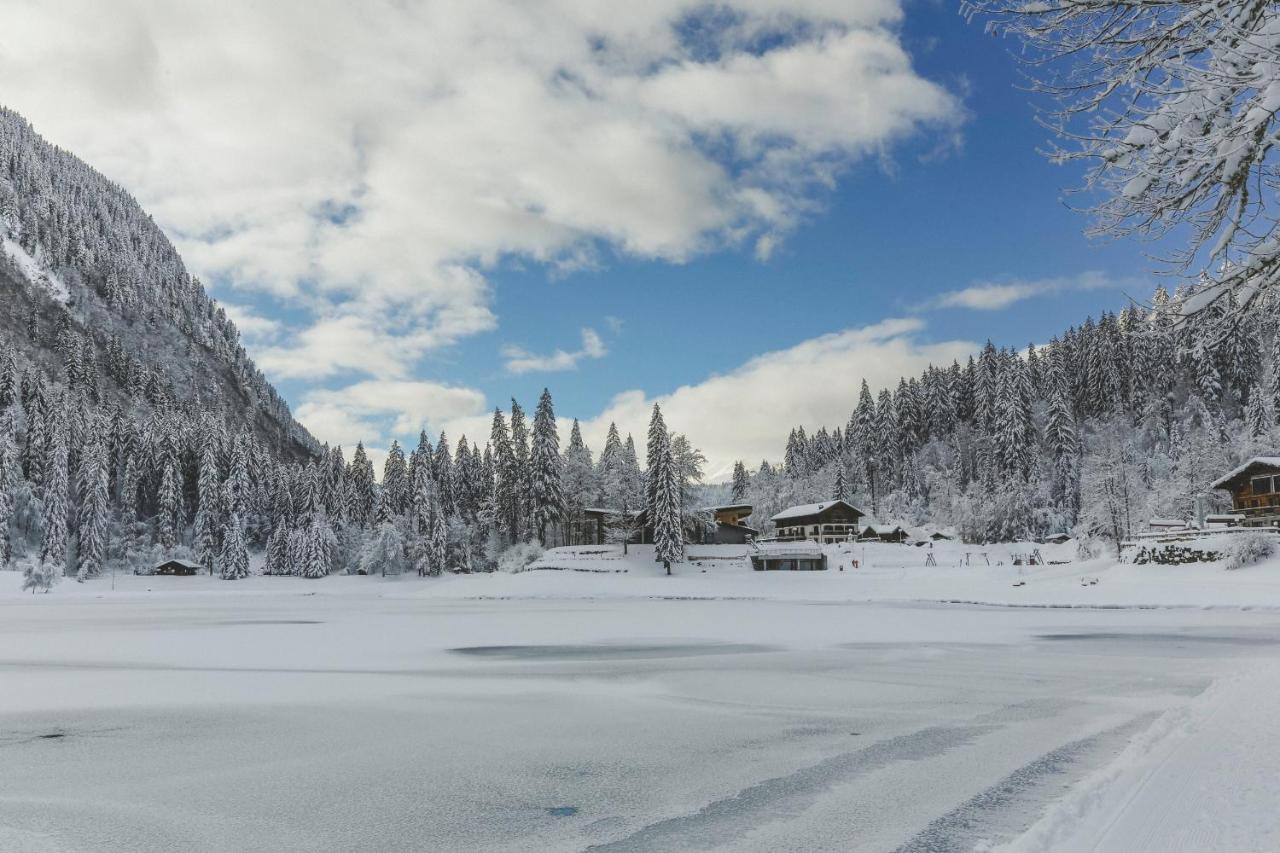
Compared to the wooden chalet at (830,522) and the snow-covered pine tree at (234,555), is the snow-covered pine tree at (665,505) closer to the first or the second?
the wooden chalet at (830,522)

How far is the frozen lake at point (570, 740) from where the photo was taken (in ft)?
17.3

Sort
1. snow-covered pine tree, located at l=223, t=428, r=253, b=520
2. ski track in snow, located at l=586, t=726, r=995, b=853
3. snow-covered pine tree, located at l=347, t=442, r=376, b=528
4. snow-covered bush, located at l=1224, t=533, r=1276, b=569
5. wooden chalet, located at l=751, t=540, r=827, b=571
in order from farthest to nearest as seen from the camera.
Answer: snow-covered pine tree, located at l=347, t=442, r=376, b=528 → snow-covered pine tree, located at l=223, t=428, r=253, b=520 → wooden chalet, located at l=751, t=540, r=827, b=571 → snow-covered bush, located at l=1224, t=533, r=1276, b=569 → ski track in snow, located at l=586, t=726, r=995, b=853

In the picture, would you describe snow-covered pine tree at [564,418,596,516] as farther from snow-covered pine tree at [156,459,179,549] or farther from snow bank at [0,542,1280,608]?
snow-covered pine tree at [156,459,179,549]

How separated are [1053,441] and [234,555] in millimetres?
105407

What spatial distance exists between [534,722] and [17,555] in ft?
338

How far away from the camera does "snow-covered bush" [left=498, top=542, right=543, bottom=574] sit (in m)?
76.6

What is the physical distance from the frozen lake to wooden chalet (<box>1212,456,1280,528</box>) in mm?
40666

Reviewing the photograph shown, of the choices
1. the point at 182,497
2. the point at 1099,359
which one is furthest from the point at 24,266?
the point at 1099,359

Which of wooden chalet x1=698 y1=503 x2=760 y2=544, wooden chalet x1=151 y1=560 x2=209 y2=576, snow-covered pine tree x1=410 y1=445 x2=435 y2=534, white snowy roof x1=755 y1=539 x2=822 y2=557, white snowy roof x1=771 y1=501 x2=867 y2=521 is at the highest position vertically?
snow-covered pine tree x1=410 y1=445 x2=435 y2=534

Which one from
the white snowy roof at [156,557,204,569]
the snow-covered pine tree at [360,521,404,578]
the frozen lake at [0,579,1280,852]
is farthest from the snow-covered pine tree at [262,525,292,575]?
the frozen lake at [0,579,1280,852]

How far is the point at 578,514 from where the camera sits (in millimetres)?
87938

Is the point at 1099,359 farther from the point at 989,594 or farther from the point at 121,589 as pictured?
the point at 121,589

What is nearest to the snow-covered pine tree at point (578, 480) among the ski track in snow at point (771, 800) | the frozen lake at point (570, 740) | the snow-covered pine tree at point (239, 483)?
the snow-covered pine tree at point (239, 483)

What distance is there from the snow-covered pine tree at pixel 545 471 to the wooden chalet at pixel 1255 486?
5840 centimetres
